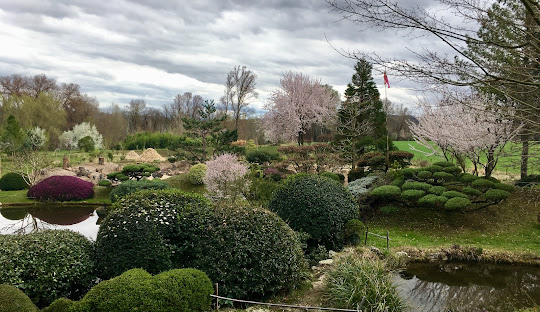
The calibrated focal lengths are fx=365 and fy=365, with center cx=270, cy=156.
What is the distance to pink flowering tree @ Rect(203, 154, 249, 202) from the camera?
9.49 metres

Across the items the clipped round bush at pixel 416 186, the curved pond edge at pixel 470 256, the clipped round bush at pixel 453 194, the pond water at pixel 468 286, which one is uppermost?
the clipped round bush at pixel 416 186

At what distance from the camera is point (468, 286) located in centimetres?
629

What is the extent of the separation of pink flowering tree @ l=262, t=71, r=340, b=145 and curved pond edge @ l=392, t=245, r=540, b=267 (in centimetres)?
1226

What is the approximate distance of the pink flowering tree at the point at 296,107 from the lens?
20.2 m

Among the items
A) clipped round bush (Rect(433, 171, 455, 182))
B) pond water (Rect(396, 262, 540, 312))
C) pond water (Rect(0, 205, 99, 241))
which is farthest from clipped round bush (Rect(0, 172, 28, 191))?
clipped round bush (Rect(433, 171, 455, 182))

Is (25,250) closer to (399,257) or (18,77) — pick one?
(399,257)

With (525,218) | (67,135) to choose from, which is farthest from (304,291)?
(67,135)

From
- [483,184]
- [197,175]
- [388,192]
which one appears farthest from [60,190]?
[483,184]

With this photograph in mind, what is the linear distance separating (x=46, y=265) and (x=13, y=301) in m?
0.97

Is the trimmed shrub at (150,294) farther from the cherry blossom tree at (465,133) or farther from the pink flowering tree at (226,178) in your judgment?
the cherry blossom tree at (465,133)

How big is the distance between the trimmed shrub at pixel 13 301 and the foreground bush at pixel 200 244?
1.19m

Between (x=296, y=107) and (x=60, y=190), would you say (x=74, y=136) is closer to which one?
(x=60, y=190)

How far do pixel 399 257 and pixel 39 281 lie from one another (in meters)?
5.97

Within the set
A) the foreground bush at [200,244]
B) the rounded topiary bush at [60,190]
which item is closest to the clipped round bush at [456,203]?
the foreground bush at [200,244]
